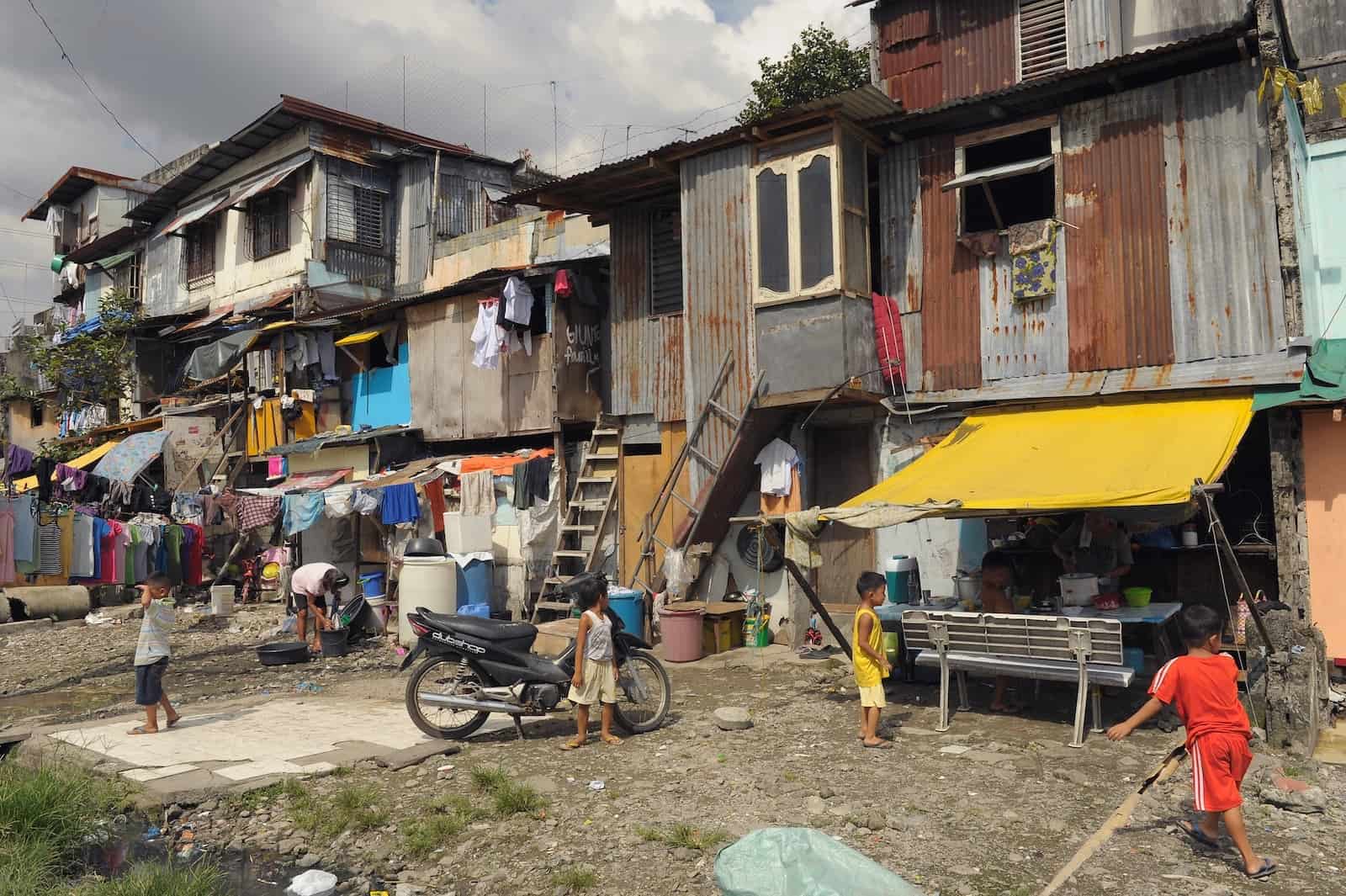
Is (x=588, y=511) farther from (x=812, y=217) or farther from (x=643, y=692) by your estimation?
(x=643, y=692)

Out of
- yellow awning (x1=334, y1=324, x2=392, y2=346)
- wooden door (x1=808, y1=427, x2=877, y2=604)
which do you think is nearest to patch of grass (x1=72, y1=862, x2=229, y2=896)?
wooden door (x1=808, y1=427, x2=877, y2=604)

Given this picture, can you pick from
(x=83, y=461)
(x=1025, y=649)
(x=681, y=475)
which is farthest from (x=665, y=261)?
(x=83, y=461)

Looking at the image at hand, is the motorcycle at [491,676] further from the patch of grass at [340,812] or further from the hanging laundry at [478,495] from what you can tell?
the hanging laundry at [478,495]

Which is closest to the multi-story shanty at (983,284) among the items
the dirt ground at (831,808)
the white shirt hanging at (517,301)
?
the white shirt hanging at (517,301)

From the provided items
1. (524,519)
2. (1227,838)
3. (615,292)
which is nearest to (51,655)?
(524,519)

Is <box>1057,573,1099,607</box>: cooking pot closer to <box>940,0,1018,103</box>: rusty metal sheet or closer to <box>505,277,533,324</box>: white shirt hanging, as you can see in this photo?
<box>940,0,1018,103</box>: rusty metal sheet

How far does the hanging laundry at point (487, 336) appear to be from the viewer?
1566 centimetres

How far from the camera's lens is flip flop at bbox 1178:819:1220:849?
518 cm

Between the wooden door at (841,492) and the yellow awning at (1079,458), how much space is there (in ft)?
5.94

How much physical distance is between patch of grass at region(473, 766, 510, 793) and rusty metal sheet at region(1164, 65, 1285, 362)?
805cm

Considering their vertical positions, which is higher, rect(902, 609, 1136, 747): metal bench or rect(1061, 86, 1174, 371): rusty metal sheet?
rect(1061, 86, 1174, 371): rusty metal sheet

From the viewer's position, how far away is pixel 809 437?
1272cm

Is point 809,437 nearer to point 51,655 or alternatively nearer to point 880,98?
point 880,98

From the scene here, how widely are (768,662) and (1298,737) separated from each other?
18.3ft
